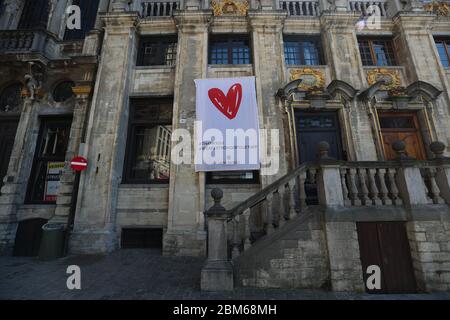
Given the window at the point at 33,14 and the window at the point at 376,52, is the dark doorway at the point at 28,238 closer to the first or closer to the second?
the window at the point at 33,14

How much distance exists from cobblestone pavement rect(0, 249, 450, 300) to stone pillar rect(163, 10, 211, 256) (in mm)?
627

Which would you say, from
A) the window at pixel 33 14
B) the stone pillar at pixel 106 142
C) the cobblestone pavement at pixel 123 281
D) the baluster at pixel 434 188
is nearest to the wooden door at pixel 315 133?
the baluster at pixel 434 188

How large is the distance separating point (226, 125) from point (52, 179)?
700 cm

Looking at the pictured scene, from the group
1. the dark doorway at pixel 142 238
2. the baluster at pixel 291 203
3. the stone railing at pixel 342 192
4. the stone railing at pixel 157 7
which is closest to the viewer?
the stone railing at pixel 342 192

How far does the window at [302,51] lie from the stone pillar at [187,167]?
137 inches

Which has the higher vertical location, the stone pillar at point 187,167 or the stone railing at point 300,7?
the stone railing at point 300,7

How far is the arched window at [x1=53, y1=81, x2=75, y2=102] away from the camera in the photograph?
359 inches

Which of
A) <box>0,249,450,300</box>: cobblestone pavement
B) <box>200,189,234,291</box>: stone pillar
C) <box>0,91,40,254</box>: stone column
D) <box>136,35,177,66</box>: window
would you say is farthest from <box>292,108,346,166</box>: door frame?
<box>0,91,40,254</box>: stone column

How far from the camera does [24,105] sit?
870cm

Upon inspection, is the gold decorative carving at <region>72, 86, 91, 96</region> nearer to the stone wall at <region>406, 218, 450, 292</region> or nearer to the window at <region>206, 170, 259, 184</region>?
the window at <region>206, 170, 259, 184</region>

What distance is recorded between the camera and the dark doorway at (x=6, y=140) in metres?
8.48
